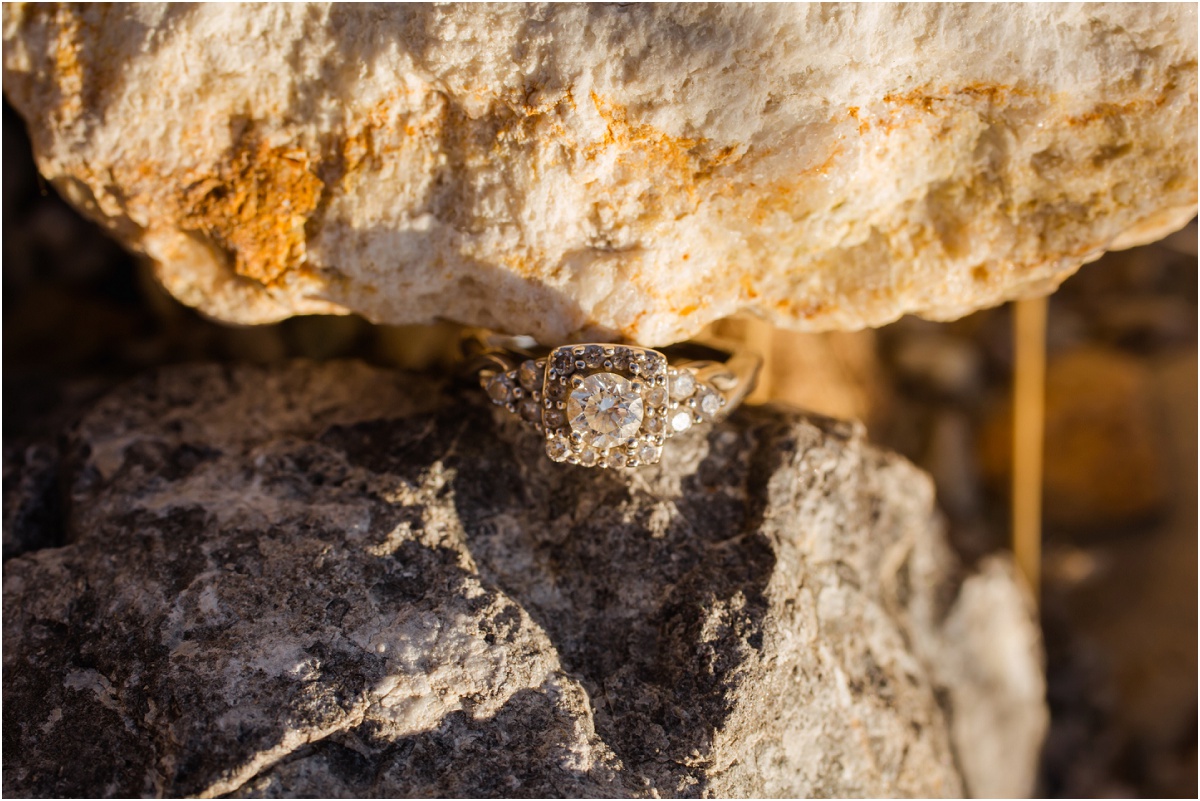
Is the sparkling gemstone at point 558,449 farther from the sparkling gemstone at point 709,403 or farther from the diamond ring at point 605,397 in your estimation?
the sparkling gemstone at point 709,403

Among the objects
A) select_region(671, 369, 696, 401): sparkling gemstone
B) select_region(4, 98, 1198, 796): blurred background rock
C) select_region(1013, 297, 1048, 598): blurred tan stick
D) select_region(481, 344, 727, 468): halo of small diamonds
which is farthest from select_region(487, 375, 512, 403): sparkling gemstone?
select_region(1013, 297, 1048, 598): blurred tan stick

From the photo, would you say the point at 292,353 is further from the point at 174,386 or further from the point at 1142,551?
the point at 1142,551

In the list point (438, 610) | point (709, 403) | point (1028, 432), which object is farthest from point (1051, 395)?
point (438, 610)

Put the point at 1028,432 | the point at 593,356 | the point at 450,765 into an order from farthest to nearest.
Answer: the point at 1028,432 → the point at 593,356 → the point at 450,765

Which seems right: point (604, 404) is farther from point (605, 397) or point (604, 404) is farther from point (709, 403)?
point (709, 403)

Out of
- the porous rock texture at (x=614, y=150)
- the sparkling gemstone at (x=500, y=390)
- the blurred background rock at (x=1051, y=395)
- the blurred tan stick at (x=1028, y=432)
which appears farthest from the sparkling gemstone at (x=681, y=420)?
the blurred tan stick at (x=1028, y=432)
